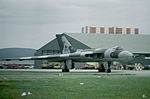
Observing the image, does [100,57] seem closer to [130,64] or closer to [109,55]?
[109,55]

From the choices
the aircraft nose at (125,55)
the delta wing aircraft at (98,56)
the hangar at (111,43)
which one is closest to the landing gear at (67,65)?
the delta wing aircraft at (98,56)

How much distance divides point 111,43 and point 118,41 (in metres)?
1.69

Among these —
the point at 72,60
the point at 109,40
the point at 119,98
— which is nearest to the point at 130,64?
the point at 109,40

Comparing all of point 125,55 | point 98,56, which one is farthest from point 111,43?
point 125,55

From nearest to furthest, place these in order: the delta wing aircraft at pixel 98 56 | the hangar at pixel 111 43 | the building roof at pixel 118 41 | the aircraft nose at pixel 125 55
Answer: the aircraft nose at pixel 125 55, the delta wing aircraft at pixel 98 56, the building roof at pixel 118 41, the hangar at pixel 111 43

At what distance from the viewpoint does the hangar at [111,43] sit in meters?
59.1

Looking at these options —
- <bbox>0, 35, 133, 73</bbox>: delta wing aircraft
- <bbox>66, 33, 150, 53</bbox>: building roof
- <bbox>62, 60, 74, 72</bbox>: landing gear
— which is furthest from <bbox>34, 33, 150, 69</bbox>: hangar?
<bbox>62, 60, 74, 72</bbox>: landing gear

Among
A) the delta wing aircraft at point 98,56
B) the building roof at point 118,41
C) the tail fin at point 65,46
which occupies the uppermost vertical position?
the building roof at point 118,41

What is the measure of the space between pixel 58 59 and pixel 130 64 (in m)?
27.8

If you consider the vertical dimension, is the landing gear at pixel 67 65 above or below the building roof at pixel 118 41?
below

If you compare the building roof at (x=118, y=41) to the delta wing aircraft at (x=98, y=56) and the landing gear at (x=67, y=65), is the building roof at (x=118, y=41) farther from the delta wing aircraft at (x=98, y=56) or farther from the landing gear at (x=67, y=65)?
the landing gear at (x=67, y=65)

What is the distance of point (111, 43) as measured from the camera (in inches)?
2648

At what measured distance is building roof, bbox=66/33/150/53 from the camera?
58000 mm

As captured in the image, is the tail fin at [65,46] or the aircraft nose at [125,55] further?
the tail fin at [65,46]
